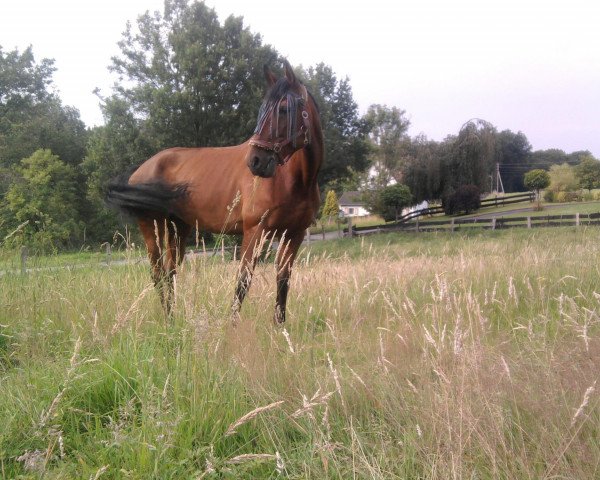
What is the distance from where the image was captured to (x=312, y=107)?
13.5 ft

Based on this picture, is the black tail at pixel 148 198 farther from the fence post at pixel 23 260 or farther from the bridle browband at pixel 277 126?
the bridle browband at pixel 277 126

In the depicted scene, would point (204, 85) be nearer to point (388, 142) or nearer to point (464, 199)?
point (464, 199)

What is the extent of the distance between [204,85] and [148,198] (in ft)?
63.7

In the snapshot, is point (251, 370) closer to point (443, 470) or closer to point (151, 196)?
point (443, 470)

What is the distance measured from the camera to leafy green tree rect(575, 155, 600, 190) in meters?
50.8

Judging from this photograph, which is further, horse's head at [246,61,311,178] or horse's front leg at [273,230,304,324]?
horse's front leg at [273,230,304,324]

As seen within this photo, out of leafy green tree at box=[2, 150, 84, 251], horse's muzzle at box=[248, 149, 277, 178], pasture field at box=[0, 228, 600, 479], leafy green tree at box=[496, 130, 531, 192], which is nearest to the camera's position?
pasture field at box=[0, 228, 600, 479]

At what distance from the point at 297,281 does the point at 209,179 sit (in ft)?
4.31

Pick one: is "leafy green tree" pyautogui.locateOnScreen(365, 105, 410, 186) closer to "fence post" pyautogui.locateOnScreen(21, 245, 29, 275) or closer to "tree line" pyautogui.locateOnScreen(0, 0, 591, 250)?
"tree line" pyautogui.locateOnScreen(0, 0, 591, 250)

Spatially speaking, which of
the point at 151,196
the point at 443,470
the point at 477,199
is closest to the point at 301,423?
the point at 443,470

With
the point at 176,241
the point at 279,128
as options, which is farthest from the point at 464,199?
the point at 279,128

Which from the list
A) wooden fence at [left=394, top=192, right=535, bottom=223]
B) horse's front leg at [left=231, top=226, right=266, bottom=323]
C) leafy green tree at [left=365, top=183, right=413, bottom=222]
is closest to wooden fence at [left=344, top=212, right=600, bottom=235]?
leafy green tree at [left=365, top=183, right=413, bottom=222]

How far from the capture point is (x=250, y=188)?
13.3 feet

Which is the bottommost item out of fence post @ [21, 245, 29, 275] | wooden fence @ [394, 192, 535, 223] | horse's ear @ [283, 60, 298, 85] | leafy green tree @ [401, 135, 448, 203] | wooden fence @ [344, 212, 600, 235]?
wooden fence @ [344, 212, 600, 235]
